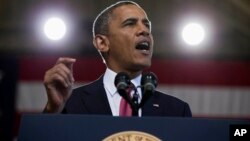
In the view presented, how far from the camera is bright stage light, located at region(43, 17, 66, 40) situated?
17.8ft

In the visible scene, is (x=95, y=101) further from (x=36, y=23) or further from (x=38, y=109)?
(x=36, y=23)

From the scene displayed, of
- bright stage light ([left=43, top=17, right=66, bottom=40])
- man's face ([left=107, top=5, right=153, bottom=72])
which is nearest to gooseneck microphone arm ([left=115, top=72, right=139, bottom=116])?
man's face ([left=107, top=5, right=153, bottom=72])

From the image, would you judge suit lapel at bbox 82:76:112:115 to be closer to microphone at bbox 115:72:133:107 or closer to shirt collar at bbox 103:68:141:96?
shirt collar at bbox 103:68:141:96

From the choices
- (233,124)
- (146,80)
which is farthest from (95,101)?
(233,124)

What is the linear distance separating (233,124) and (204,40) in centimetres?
450

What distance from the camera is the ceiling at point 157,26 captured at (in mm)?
5715

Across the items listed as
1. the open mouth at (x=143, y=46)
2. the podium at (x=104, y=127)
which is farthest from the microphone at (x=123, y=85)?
the open mouth at (x=143, y=46)

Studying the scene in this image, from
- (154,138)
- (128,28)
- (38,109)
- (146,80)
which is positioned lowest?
(38,109)

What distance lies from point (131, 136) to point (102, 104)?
12.8 inches

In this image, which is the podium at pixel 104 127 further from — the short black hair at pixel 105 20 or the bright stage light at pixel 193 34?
the bright stage light at pixel 193 34

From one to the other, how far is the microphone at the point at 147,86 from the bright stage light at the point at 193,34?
4.00m

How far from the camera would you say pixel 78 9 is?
6039mm

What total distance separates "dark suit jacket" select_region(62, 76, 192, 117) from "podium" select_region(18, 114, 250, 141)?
0.80 feet

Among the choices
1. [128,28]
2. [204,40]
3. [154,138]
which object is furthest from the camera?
[204,40]
